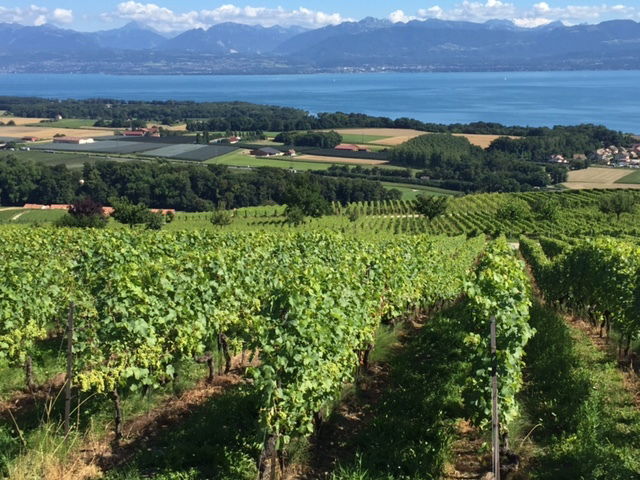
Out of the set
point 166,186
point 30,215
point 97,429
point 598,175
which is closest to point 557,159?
point 598,175

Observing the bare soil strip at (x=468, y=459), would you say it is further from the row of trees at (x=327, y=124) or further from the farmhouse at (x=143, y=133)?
the farmhouse at (x=143, y=133)

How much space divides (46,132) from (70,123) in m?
25.9

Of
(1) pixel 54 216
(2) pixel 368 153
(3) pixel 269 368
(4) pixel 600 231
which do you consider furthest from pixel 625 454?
(2) pixel 368 153

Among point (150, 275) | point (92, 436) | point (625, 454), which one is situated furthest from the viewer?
point (150, 275)

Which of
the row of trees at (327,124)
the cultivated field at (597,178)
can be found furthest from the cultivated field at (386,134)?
the cultivated field at (597,178)

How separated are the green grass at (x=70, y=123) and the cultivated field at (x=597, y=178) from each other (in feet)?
478

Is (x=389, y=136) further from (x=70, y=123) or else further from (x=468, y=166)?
(x=70, y=123)

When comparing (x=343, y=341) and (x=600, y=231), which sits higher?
(x=343, y=341)

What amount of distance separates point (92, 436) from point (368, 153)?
124645 millimetres

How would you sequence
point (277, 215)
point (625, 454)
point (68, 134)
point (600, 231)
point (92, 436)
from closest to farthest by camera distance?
point (625, 454) → point (92, 436) → point (600, 231) → point (277, 215) → point (68, 134)

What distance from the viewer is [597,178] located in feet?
341

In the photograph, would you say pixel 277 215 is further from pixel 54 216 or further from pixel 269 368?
pixel 269 368

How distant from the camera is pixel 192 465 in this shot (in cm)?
912

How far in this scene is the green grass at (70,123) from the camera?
573ft
